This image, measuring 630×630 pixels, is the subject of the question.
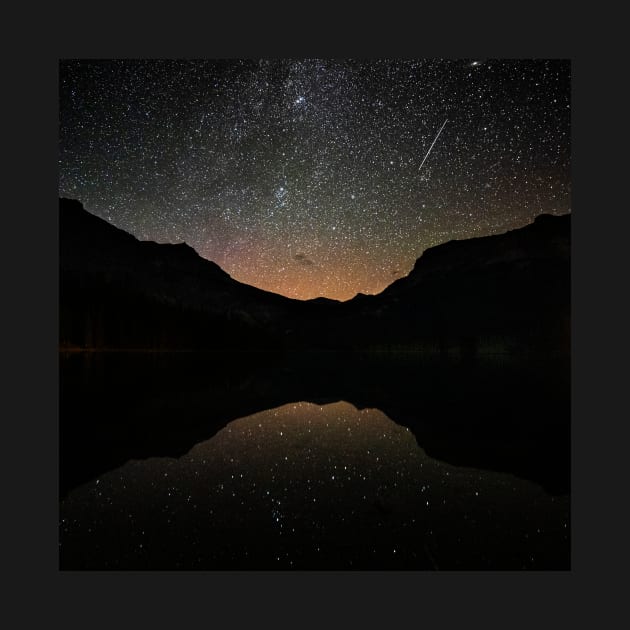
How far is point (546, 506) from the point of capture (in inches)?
173

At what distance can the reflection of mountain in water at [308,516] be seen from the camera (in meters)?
3.74

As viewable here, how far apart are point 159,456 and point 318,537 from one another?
2.45 meters

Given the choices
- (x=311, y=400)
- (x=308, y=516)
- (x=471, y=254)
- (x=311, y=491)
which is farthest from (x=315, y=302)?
(x=308, y=516)

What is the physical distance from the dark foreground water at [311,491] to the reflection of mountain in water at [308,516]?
1cm

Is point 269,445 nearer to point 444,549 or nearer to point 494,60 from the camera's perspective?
point 444,549

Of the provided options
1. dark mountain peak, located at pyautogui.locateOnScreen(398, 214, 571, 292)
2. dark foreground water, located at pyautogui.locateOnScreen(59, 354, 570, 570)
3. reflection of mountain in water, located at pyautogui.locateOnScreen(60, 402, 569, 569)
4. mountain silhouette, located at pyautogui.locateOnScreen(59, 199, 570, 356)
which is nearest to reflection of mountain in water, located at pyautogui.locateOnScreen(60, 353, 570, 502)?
dark foreground water, located at pyautogui.locateOnScreen(59, 354, 570, 570)

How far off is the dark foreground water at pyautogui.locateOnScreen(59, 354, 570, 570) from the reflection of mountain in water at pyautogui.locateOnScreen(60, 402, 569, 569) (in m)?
0.01

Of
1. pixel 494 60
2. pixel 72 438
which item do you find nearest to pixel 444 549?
pixel 72 438

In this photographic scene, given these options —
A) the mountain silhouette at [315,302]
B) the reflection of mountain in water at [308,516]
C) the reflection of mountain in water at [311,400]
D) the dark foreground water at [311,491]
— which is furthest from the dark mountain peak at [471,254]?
the reflection of mountain in water at [308,516]

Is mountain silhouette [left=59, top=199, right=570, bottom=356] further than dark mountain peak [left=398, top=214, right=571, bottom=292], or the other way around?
dark mountain peak [left=398, top=214, right=571, bottom=292]

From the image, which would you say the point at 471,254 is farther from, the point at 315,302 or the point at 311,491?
the point at 311,491

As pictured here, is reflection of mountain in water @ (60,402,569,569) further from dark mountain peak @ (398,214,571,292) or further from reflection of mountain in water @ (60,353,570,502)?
dark mountain peak @ (398,214,571,292)

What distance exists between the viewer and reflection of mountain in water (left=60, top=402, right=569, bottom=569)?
3.74 m

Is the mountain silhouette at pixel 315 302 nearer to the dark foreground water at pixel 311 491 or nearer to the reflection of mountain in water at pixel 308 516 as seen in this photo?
the dark foreground water at pixel 311 491
